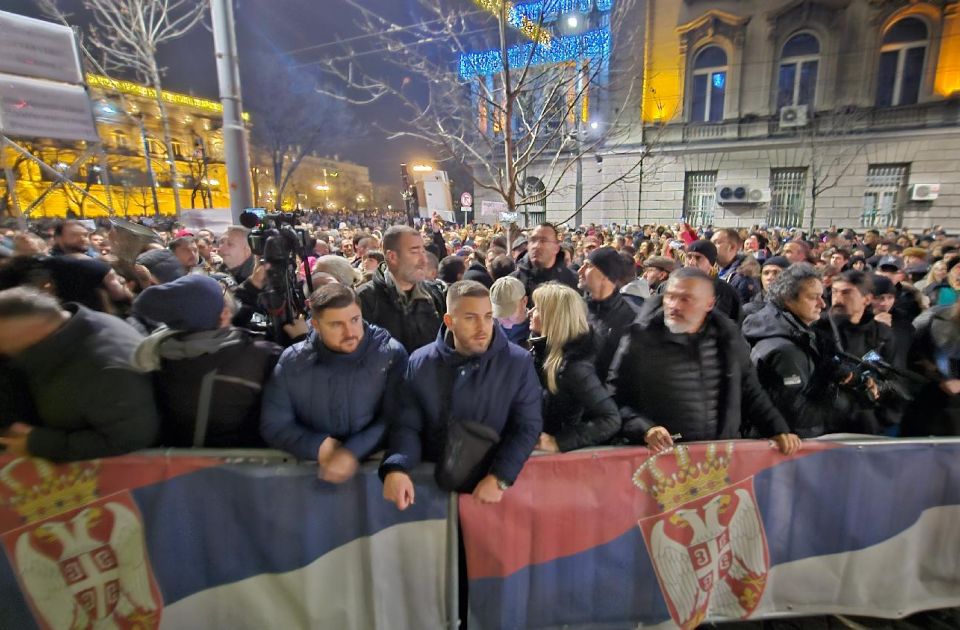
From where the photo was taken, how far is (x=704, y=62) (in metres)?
22.1

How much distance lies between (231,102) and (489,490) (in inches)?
211

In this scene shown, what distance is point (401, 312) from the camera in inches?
137

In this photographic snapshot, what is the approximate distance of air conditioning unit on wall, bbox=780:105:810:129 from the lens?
2019 centimetres

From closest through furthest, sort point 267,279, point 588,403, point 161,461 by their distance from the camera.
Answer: point 161,461 < point 588,403 < point 267,279

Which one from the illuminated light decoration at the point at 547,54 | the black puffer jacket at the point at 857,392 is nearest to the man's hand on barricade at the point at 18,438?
the black puffer jacket at the point at 857,392

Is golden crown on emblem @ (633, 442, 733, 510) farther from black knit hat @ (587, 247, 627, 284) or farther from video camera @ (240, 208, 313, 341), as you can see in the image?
video camera @ (240, 208, 313, 341)

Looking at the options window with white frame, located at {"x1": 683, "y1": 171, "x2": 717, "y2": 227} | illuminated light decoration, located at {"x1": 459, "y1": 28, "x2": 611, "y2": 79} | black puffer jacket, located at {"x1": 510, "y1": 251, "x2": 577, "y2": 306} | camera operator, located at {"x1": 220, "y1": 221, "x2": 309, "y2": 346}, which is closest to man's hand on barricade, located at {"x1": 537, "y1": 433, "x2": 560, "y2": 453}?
camera operator, located at {"x1": 220, "y1": 221, "x2": 309, "y2": 346}

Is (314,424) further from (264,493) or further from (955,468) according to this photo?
(955,468)

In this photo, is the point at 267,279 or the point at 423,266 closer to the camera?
the point at 267,279

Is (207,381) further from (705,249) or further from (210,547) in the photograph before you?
(705,249)

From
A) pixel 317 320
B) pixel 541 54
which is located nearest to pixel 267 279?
pixel 317 320

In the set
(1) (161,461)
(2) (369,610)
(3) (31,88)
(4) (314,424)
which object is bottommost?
(2) (369,610)

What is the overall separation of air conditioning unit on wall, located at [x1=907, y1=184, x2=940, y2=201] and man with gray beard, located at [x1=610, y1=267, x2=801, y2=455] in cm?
2343

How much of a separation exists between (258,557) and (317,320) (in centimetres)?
123
